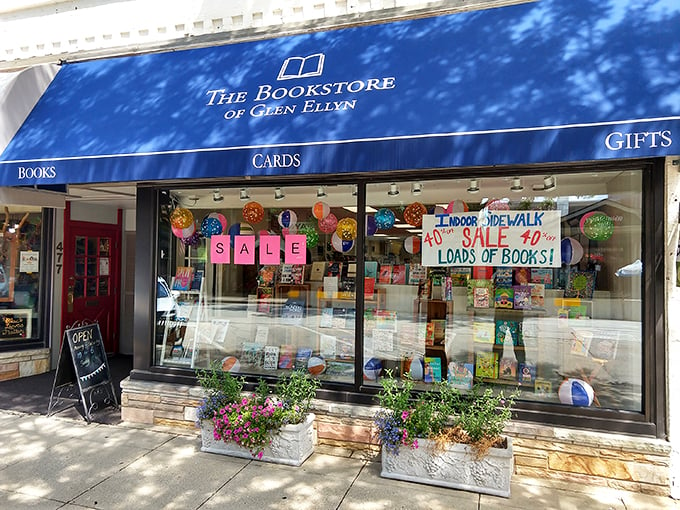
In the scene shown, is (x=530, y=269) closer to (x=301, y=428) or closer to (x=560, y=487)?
(x=560, y=487)

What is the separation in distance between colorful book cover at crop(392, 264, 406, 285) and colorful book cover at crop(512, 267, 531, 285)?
1092 millimetres

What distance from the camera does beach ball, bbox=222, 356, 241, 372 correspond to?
5.38 m

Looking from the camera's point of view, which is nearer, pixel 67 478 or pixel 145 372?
pixel 67 478

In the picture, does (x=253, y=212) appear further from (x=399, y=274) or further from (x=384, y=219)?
(x=399, y=274)

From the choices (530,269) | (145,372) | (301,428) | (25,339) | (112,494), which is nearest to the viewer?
(112,494)

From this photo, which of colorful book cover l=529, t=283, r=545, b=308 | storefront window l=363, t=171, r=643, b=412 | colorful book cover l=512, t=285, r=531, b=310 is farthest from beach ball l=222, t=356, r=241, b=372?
colorful book cover l=529, t=283, r=545, b=308

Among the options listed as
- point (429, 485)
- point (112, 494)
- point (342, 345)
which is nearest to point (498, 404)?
point (429, 485)

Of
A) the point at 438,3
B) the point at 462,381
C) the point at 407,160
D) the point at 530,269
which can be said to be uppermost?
the point at 438,3

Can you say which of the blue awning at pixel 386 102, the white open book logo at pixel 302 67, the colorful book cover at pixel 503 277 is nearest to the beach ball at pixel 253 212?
the blue awning at pixel 386 102

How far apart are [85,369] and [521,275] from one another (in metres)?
4.77

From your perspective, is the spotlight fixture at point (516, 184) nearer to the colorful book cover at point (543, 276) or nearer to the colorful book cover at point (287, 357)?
the colorful book cover at point (543, 276)

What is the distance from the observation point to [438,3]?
4.68m

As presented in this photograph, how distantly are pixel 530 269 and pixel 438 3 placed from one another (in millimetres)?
2717

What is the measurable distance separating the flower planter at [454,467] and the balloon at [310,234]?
7.62ft
